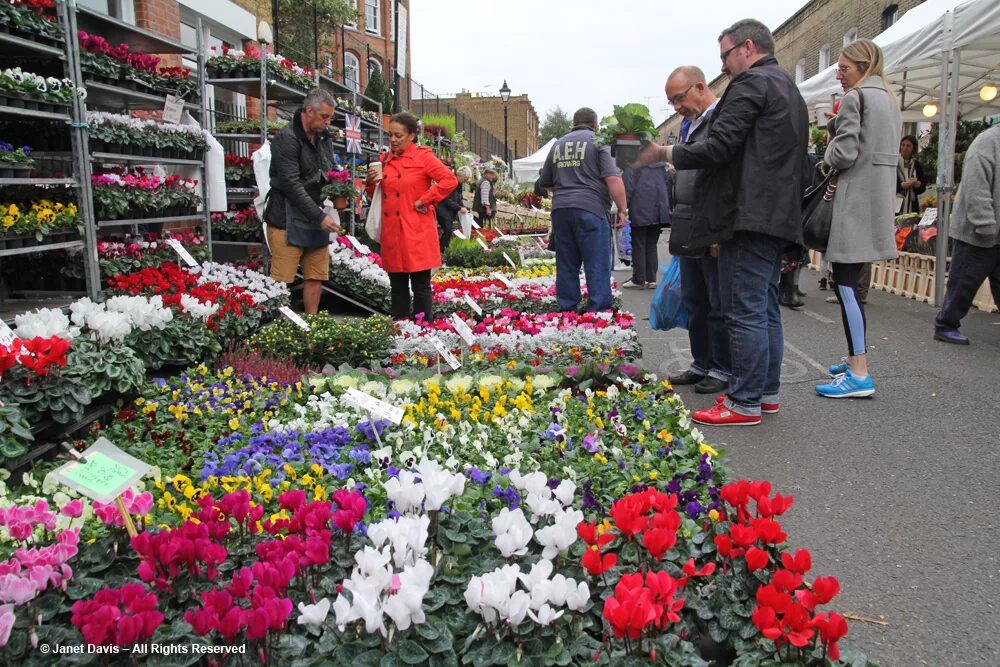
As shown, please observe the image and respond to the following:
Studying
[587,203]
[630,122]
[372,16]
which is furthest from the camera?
[372,16]

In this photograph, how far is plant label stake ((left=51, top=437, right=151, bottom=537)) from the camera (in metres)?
1.97

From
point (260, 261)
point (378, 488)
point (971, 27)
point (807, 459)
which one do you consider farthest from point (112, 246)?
point (971, 27)

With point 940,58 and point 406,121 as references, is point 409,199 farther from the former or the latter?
point 940,58

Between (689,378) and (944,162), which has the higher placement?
(944,162)

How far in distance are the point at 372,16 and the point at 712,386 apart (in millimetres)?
29590

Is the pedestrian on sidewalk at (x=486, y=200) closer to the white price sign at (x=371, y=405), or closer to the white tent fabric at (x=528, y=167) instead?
the white tent fabric at (x=528, y=167)

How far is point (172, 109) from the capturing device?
7141mm

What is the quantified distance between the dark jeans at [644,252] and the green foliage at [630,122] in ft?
16.5

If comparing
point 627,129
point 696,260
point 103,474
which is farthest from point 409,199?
point 103,474

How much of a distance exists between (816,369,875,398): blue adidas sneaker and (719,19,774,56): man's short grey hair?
2.15 metres

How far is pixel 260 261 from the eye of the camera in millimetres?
8812

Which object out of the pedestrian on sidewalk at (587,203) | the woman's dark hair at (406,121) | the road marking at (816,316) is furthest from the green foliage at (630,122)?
the road marking at (816,316)

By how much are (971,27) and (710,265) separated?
18.3 ft

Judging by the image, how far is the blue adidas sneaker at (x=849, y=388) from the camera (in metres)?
5.00
